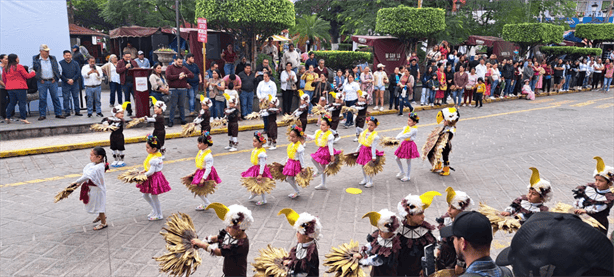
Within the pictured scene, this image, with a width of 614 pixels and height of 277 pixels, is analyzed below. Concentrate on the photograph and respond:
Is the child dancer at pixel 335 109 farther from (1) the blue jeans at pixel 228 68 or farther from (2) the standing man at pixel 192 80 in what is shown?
(1) the blue jeans at pixel 228 68

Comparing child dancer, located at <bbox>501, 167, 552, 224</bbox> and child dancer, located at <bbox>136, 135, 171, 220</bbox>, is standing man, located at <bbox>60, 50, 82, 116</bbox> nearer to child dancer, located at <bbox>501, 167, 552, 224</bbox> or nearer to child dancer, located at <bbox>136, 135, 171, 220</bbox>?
child dancer, located at <bbox>136, 135, 171, 220</bbox>

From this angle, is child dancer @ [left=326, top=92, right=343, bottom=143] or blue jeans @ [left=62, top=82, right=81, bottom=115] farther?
blue jeans @ [left=62, top=82, right=81, bottom=115]

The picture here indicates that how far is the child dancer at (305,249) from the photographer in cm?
439

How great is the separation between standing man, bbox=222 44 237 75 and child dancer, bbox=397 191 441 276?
14.1 metres

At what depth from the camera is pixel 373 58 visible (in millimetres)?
23062

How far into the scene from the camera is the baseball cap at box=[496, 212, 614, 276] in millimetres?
1858

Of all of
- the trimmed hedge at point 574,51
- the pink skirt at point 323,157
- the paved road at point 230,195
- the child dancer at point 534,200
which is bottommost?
the paved road at point 230,195

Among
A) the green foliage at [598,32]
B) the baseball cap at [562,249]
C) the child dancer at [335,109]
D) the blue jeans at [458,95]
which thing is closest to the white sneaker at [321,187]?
the child dancer at [335,109]

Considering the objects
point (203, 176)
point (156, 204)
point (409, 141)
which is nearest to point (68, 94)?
point (156, 204)

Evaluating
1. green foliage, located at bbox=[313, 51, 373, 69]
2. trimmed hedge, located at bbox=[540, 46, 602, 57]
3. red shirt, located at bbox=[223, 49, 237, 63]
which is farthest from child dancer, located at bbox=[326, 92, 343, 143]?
trimmed hedge, located at bbox=[540, 46, 602, 57]

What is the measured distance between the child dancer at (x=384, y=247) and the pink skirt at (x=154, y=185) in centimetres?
394

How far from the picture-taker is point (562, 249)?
1.89 metres

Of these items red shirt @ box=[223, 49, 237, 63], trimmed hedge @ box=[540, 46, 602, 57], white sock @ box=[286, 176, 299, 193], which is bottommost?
white sock @ box=[286, 176, 299, 193]

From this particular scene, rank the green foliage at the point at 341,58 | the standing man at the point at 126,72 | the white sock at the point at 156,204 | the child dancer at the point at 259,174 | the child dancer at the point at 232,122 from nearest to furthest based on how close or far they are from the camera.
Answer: the white sock at the point at 156,204 < the child dancer at the point at 259,174 < the child dancer at the point at 232,122 < the standing man at the point at 126,72 < the green foliage at the point at 341,58
